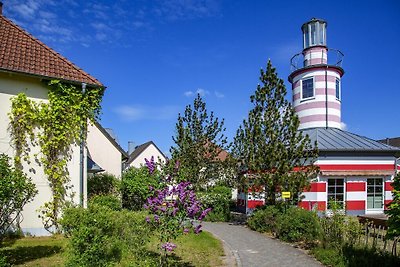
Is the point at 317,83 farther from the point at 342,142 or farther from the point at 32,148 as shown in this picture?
the point at 32,148

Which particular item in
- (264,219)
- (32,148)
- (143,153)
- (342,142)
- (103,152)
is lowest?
(264,219)

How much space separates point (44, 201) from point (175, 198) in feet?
20.0

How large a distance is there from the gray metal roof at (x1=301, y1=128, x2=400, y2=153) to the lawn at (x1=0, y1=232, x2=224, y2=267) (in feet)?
38.0

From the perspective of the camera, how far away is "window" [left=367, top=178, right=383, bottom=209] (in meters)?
20.0

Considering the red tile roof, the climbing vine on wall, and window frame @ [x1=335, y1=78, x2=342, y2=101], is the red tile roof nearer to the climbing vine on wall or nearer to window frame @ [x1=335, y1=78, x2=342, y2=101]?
the climbing vine on wall

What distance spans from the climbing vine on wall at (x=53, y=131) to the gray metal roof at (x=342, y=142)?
45.2 feet

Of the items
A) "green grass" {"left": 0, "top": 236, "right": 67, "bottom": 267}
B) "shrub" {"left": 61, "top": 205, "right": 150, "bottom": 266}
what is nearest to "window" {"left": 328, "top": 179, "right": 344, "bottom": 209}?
"shrub" {"left": 61, "top": 205, "right": 150, "bottom": 266}

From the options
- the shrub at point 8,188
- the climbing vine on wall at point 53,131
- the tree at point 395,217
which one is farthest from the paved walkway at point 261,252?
the climbing vine on wall at point 53,131

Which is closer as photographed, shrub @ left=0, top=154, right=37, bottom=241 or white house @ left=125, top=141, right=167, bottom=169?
shrub @ left=0, top=154, right=37, bottom=241

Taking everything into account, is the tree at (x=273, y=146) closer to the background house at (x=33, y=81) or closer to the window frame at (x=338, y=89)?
the background house at (x=33, y=81)

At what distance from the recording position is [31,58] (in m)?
11.7

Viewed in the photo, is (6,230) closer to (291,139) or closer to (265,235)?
(265,235)

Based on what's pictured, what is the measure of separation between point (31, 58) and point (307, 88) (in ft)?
60.8

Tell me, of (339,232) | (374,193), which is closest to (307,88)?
(374,193)
